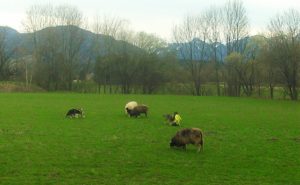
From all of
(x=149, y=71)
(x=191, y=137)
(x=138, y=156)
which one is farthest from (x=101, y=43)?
(x=138, y=156)

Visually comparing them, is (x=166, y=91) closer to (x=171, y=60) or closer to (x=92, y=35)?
A: (x=171, y=60)

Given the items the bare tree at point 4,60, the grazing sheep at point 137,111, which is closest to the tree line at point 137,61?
the bare tree at point 4,60

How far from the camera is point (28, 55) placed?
8712cm

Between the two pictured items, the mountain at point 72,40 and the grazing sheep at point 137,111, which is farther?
the mountain at point 72,40

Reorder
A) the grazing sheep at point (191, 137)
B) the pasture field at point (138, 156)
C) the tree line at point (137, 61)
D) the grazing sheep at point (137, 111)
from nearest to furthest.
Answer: the pasture field at point (138, 156), the grazing sheep at point (191, 137), the grazing sheep at point (137, 111), the tree line at point (137, 61)

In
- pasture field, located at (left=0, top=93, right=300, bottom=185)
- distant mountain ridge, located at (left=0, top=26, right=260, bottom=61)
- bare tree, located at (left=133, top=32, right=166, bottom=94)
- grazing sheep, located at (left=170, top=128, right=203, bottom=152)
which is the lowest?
pasture field, located at (left=0, top=93, right=300, bottom=185)

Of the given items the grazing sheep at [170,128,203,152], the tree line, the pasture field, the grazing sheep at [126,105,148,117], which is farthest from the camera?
the tree line

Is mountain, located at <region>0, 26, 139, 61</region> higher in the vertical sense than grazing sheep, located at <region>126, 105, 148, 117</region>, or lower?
higher

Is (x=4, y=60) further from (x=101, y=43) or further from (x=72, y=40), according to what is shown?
(x=101, y=43)

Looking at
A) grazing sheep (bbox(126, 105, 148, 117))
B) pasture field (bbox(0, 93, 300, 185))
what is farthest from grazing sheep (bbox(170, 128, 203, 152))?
grazing sheep (bbox(126, 105, 148, 117))

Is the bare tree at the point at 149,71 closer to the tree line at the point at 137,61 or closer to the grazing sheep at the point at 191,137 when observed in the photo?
the tree line at the point at 137,61

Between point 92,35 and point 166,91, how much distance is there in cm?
2443

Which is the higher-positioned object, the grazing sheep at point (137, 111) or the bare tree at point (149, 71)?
the bare tree at point (149, 71)

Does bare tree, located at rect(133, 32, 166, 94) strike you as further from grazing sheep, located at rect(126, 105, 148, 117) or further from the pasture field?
the pasture field
